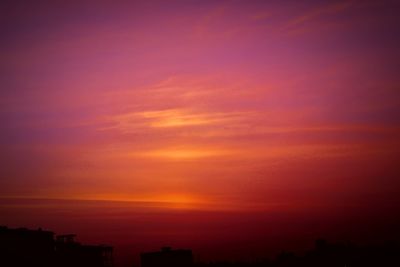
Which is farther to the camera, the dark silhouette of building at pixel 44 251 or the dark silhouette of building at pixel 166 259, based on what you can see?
→ the dark silhouette of building at pixel 166 259

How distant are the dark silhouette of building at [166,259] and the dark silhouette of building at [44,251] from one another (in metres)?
6.68

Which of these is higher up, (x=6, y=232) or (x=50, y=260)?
(x=6, y=232)

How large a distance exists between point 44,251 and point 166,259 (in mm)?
16657

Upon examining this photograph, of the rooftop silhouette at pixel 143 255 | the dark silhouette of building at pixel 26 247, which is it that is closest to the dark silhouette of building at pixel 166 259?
the rooftop silhouette at pixel 143 255

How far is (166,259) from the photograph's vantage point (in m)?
53.3

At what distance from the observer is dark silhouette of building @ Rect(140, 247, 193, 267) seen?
174ft

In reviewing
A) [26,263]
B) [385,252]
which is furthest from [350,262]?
[26,263]

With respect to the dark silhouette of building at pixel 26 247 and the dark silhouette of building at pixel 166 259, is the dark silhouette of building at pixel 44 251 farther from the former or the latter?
the dark silhouette of building at pixel 166 259

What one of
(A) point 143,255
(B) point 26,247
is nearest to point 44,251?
(B) point 26,247

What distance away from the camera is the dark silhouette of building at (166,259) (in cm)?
5297

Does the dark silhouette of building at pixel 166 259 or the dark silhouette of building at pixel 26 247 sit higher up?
the dark silhouette of building at pixel 26 247

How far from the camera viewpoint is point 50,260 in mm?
40031

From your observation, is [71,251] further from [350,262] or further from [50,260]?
[350,262]

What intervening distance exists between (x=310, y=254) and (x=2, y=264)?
30.9 meters
